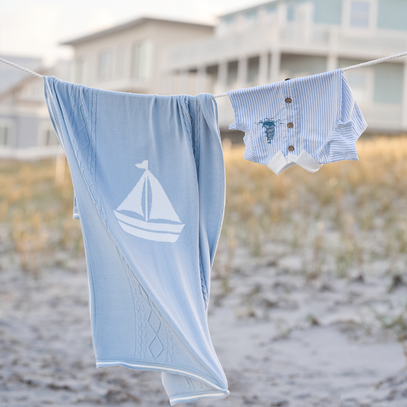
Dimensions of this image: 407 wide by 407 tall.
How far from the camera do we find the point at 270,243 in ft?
20.7

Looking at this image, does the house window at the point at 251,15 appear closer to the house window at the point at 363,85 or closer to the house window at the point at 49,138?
the house window at the point at 363,85

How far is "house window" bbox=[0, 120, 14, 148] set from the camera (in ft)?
81.9

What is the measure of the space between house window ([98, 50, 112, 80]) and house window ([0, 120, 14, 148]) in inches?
208

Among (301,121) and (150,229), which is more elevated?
(301,121)

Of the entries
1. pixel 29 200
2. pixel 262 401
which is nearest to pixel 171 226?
pixel 262 401

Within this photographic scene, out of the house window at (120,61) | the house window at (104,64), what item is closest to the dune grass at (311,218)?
the house window at (120,61)

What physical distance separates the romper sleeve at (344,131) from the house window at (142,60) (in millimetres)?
19781

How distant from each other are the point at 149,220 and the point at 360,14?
17.3 m

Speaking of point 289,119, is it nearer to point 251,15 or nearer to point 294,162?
point 294,162

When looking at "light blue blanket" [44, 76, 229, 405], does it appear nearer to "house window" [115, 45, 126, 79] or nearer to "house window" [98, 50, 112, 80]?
"house window" [115, 45, 126, 79]

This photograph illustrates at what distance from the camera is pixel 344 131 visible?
210cm

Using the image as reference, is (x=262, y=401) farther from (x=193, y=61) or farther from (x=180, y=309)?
(x=193, y=61)

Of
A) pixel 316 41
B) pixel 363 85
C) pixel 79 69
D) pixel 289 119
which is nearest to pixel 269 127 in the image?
pixel 289 119

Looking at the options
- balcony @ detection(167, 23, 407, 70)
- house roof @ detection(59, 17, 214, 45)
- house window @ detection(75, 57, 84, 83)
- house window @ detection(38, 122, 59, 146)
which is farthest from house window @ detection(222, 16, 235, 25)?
house window @ detection(38, 122, 59, 146)
